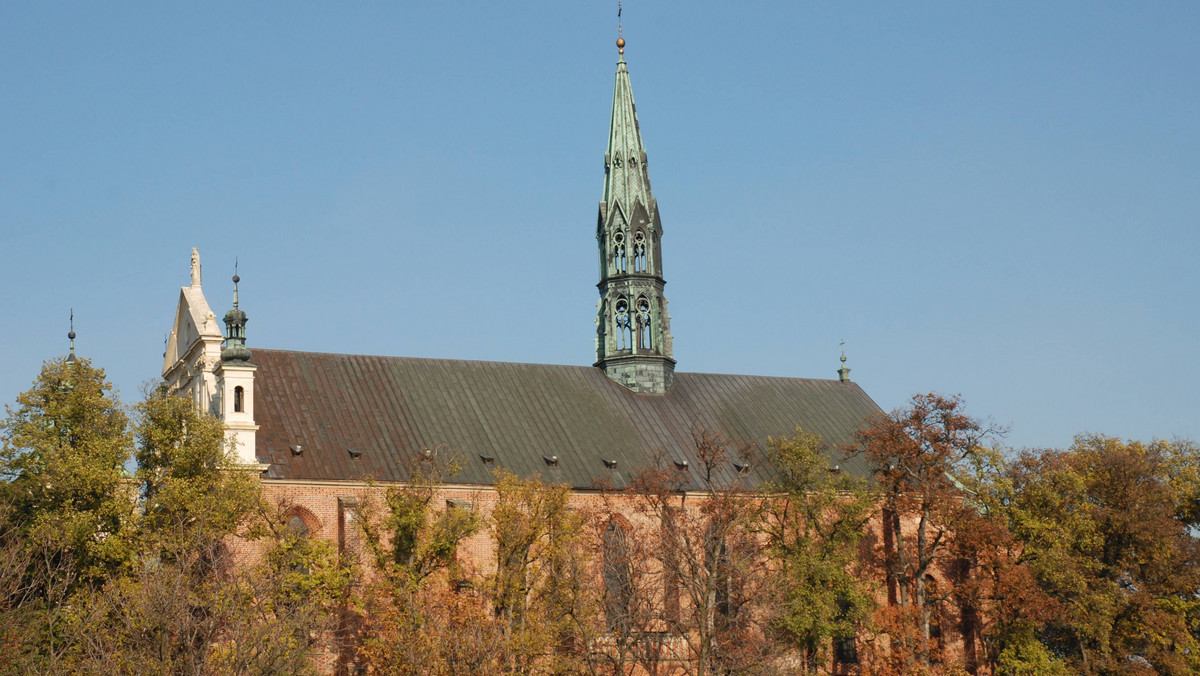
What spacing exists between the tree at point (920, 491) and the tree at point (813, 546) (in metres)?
1.78

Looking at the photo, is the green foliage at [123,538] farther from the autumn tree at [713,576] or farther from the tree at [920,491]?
the tree at [920,491]

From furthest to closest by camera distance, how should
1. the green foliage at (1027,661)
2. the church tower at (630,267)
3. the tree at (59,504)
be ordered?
the church tower at (630,267), the green foliage at (1027,661), the tree at (59,504)

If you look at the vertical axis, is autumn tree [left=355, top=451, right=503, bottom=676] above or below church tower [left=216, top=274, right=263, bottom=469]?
below

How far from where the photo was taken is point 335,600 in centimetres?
4953

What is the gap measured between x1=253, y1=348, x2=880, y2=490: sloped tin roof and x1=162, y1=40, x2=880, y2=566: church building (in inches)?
2.9

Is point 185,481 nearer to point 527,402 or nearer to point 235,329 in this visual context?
point 235,329

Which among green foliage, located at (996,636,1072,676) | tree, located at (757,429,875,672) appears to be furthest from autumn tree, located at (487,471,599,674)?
green foliage, located at (996,636,1072,676)

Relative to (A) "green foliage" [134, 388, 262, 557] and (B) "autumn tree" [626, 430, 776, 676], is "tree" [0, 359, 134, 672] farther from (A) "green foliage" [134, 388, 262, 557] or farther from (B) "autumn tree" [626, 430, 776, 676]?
(B) "autumn tree" [626, 430, 776, 676]

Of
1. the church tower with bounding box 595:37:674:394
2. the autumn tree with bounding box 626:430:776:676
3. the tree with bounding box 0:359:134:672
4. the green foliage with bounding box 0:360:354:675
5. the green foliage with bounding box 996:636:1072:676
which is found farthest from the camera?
the church tower with bounding box 595:37:674:394

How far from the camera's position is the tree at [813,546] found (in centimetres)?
5634

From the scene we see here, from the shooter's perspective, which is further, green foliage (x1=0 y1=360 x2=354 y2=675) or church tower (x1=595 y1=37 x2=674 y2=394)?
church tower (x1=595 y1=37 x2=674 y2=394)

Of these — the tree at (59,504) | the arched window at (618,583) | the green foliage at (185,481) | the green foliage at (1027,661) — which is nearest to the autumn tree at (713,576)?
the arched window at (618,583)

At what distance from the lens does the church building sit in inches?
2292

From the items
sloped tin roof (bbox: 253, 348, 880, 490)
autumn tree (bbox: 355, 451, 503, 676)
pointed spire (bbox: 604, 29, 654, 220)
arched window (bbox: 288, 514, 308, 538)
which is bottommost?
autumn tree (bbox: 355, 451, 503, 676)
